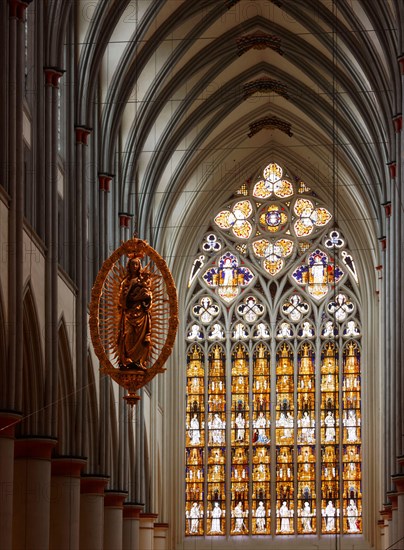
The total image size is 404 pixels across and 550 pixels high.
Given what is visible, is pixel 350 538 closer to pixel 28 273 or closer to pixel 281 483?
pixel 281 483

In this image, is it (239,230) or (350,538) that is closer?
(350,538)

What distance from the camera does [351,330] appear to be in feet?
156

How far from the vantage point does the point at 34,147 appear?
1156 inches

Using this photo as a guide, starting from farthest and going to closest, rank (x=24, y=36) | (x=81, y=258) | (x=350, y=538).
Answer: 1. (x=350, y=538)
2. (x=81, y=258)
3. (x=24, y=36)

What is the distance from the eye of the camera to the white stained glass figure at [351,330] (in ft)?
155

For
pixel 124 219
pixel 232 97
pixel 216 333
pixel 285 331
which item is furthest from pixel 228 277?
pixel 124 219

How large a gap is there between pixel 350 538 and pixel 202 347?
7.78m

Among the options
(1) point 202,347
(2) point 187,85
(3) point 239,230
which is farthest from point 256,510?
(2) point 187,85

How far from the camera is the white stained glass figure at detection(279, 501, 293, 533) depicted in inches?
1820

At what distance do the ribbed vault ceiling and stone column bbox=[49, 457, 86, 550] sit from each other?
818cm

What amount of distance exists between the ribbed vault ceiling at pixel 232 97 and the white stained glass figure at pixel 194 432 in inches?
223

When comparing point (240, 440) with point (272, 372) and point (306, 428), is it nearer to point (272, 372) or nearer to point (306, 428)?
point (306, 428)

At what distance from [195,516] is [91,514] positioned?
43.0ft

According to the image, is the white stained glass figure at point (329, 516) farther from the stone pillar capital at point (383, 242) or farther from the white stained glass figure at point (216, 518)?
the stone pillar capital at point (383, 242)
